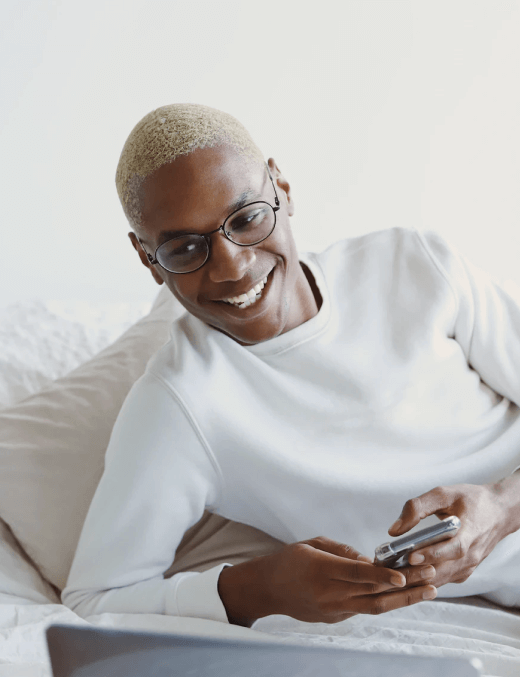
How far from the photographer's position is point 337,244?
133 centimetres

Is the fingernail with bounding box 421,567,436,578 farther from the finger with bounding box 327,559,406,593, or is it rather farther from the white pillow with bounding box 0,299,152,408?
the white pillow with bounding box 0,299,152,408

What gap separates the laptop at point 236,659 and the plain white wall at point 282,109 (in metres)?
1.76

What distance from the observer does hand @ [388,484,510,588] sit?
90cm

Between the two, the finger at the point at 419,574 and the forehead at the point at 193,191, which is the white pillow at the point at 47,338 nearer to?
the forehead at the point at 193,191

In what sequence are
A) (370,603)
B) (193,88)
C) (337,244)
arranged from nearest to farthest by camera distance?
(370,603) → (337,244) → (193,88)

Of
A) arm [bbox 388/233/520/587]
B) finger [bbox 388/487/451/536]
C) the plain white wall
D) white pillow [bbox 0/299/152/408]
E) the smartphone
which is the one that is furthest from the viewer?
the plain white wall

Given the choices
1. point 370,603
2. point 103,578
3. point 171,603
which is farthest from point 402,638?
point 103,578

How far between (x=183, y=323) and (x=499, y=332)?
→ 21.0 inches

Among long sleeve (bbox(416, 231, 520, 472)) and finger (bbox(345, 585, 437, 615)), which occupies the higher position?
long sleeve (bbox(416, 231, 520, 472))

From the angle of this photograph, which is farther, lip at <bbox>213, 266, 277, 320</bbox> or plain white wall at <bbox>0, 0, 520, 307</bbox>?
plain white wall at <bbox>0, 0, 520, 307</bbox>

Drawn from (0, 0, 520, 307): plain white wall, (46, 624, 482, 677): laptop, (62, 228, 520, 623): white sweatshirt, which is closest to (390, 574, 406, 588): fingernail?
(62, 228, 520, 623): white sweatshirt

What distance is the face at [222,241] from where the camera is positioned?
3.22 feet

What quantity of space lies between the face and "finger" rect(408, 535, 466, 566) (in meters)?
0.41

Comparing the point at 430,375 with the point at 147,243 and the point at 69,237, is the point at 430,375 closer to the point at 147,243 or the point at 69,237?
the point at 147,243
